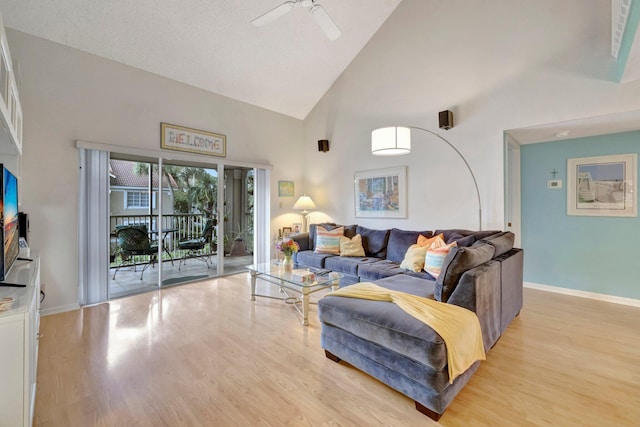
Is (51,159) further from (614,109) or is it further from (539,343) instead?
(614,109)

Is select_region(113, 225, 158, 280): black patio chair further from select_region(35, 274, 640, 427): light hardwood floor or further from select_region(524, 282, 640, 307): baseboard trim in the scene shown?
select_region(524, 282, 640, 307): baseboard trim

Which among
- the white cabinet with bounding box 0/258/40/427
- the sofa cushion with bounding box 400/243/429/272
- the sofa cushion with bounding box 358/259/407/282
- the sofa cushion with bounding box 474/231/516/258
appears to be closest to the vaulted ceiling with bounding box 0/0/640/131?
the sofa cushion with bounding box 474/231/516/258

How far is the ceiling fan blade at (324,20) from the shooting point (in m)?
2.88

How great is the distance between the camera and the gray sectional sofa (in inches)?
63.9

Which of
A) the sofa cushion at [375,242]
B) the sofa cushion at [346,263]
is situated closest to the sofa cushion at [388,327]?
the sofa cushion at [346,263]

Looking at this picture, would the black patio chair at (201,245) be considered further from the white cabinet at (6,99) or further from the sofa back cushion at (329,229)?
the white cabinet at (6,99)

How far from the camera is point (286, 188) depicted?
588cm

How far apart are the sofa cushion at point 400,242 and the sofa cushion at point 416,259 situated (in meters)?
→ 0.46

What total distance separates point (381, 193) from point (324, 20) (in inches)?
106

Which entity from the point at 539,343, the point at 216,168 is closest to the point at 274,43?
the point at 216,168

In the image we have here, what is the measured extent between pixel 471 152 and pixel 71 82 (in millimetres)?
5122

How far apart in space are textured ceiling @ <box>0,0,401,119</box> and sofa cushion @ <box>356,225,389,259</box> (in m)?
3.07

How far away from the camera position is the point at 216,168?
4.84 meters

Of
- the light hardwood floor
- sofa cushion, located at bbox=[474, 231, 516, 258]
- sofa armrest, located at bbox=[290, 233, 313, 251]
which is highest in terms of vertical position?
sofa cushion, located at bbox=[474, 231, 516, 258]
